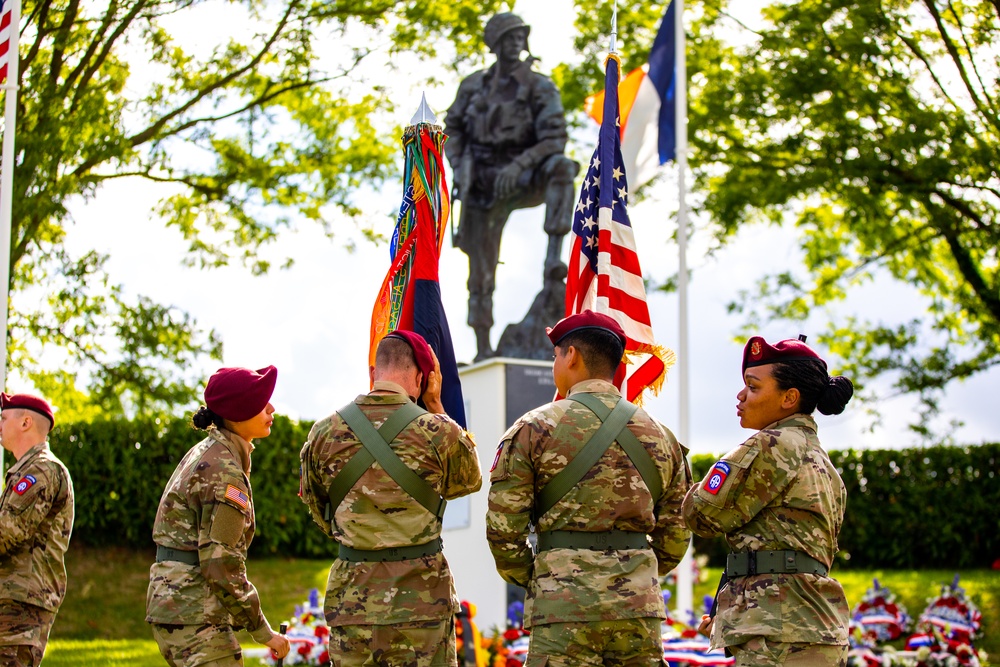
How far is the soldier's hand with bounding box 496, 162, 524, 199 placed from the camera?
11.4 m

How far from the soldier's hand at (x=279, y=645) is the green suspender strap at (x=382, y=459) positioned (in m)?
0.67

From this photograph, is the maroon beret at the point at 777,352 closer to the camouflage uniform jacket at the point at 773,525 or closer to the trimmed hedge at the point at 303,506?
the camouflage uniform jacket at the point at 773,525

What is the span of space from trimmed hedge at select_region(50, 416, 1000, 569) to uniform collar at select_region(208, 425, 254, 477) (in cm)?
904

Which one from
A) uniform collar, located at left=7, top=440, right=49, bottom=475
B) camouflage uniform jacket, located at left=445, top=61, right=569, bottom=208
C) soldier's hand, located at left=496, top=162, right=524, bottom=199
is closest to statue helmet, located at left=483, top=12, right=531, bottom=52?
camouflage uniform jacket, located at left=445, top=61, right=569, bottom=208

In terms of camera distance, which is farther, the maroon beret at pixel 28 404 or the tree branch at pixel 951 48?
the tree branch at pixel 951 48

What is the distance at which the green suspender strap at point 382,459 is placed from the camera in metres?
4.87

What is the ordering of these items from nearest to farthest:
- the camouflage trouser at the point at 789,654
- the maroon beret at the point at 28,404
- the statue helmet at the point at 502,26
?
the camouflage trouser at the point at 789,654 → the maroon beret at the point at 28,404 → the statue helmet at the point at 502,26

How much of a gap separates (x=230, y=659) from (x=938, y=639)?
23.4 ft

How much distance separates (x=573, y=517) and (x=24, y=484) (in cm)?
294

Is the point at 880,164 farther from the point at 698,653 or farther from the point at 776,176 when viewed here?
the point at 698,653

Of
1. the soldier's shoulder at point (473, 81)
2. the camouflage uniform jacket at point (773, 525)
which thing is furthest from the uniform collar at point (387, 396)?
the soldier's shoulder at point (473, 81)

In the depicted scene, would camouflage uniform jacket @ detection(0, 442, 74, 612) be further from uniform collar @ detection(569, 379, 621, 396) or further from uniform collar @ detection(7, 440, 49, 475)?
uniform collar @ detection(569, 379, 621, 396)

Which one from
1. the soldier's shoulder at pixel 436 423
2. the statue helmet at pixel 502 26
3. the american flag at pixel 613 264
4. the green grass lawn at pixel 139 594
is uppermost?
the statue helmet at pixel 502 26

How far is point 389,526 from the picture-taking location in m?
4.87
